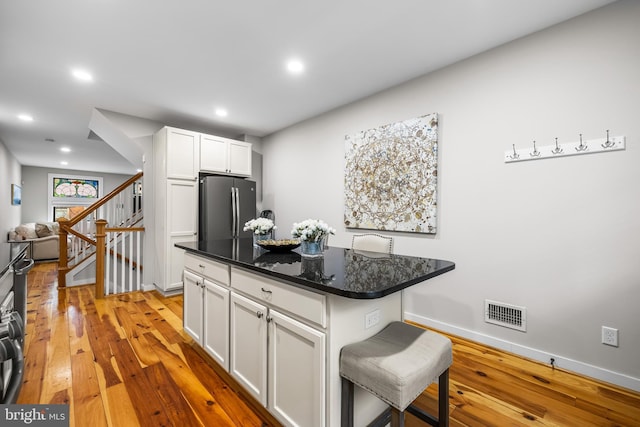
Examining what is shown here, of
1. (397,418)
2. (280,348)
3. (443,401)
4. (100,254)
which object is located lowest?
(443,401)

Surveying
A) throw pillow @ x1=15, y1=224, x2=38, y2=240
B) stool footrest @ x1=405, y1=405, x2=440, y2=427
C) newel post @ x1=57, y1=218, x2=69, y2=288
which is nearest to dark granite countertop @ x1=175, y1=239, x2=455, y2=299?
stool footrest @ x1=405, y1=405, x2=440, y2=427

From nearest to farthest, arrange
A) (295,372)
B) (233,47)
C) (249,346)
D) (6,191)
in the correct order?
(295,372) → (249,346) → (233,47) → (6,191)

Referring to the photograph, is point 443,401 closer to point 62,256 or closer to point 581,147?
point 581,147

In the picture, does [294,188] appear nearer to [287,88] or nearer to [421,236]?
[287,88]

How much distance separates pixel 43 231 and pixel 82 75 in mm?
5711

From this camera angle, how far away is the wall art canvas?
2689 millimetres

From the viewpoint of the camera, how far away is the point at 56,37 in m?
2.14

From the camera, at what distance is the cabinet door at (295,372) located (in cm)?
119

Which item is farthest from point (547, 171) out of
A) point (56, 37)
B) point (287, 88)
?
point (56, 37)

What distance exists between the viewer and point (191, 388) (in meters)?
1.79

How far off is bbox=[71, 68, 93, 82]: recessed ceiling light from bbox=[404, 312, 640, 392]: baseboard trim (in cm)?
406

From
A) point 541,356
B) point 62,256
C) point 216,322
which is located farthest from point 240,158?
point 541,356

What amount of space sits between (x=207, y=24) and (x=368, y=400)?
2.61 meters

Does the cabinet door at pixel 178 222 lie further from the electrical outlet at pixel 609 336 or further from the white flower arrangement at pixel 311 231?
the electrical outlet at pixel 609 336
